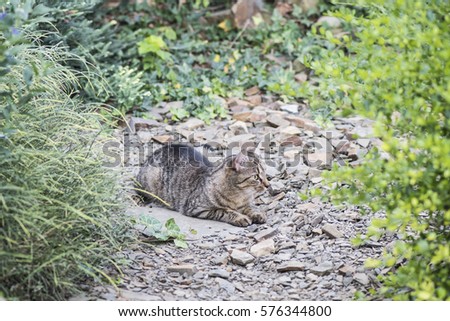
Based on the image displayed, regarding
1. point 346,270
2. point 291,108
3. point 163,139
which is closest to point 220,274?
point 346,270

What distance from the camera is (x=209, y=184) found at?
6.30m

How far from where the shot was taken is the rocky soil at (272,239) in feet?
16.1

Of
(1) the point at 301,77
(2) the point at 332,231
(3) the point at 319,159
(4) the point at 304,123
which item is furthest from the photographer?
(1) the point at 301,77

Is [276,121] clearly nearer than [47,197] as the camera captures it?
No

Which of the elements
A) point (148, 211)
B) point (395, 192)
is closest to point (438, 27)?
point (395, 192)

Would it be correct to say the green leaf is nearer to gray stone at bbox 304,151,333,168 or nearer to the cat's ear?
gray stone at bbox 304,151,333,168

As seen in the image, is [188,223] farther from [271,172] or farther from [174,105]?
[174,105]

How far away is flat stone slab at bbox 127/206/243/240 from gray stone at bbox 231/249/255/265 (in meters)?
0.52

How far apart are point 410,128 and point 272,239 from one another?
163cm

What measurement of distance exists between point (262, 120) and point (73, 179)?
297 cm

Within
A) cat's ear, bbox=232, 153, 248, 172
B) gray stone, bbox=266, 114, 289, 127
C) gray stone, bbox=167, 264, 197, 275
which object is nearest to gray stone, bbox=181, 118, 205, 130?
gray stone, bbox=266, 114, 289, 127

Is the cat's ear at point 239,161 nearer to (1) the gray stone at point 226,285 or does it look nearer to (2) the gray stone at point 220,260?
(2) the gray stone at point 220,260

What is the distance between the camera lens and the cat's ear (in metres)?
6.15

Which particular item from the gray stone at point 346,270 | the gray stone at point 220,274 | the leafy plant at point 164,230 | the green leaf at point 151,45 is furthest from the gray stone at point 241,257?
the green leaf at point 151,45
